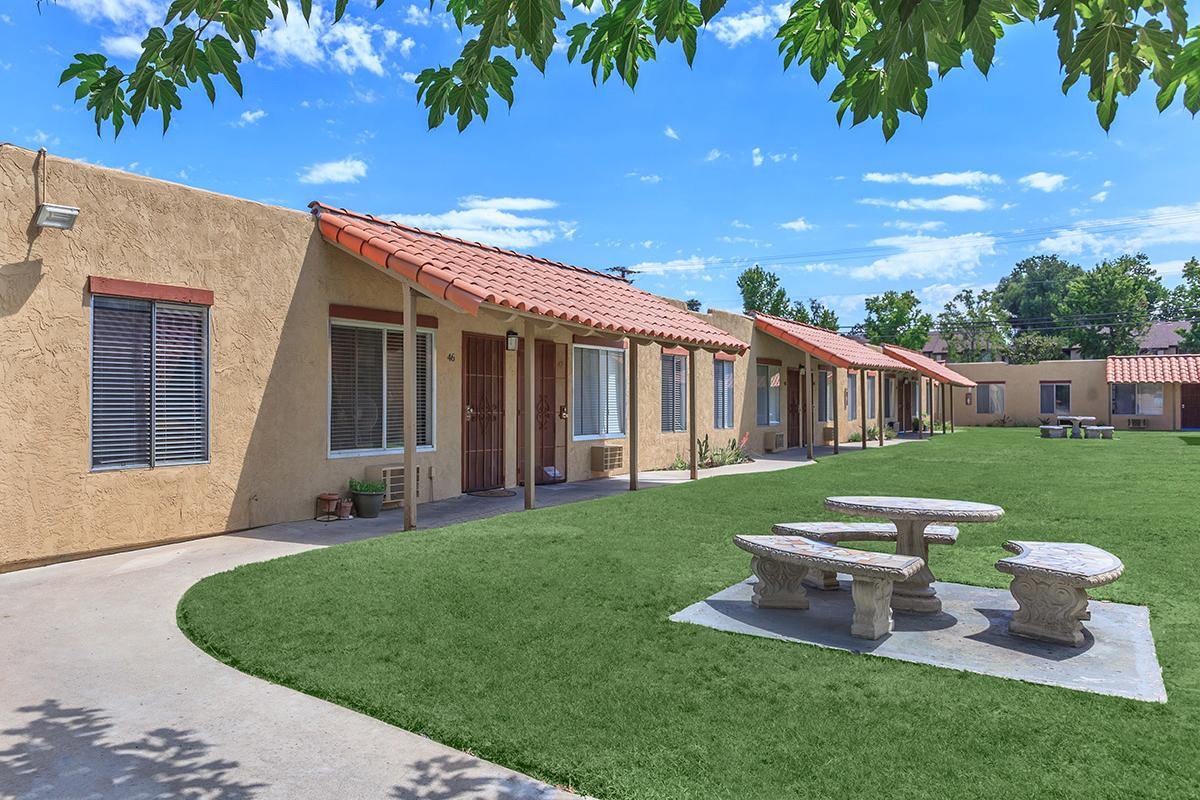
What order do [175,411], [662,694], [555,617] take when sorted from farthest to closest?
[175,411] < [555,617] < [662,694]

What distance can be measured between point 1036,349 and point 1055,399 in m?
13.1

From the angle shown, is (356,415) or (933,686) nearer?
(933,686)

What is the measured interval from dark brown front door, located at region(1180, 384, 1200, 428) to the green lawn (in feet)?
123

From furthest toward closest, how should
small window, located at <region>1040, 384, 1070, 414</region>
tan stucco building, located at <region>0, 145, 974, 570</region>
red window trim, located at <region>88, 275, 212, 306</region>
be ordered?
1. small window, located at <region>1040, 384, 1070, 414</region>
2. red window trim, located at <region>88, 275, 212, 306</region>
3. tan stucco building, located at <region>0, 145, 974, 570</region>

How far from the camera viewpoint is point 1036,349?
52.7 metres

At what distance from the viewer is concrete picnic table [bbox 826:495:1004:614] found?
560 centimetres

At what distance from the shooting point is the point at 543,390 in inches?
531

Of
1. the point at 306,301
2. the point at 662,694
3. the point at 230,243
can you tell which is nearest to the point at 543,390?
the point at 306,301

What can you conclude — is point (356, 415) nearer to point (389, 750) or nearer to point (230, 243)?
point (230, 243)

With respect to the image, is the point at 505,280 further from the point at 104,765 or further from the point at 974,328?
the point at 974,328

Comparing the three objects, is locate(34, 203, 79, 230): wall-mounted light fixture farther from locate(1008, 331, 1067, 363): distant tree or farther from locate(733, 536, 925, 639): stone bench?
locate(1008, 331, 1067, 363): distant tree

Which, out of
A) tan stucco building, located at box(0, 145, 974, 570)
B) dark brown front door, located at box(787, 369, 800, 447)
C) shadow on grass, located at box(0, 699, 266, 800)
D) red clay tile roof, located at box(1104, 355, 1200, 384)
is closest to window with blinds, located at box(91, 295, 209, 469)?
tan stucco building, located at box(0, 145, 974, 570)

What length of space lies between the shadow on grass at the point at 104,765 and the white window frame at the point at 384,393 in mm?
6135

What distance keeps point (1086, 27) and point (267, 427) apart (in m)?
8.66
